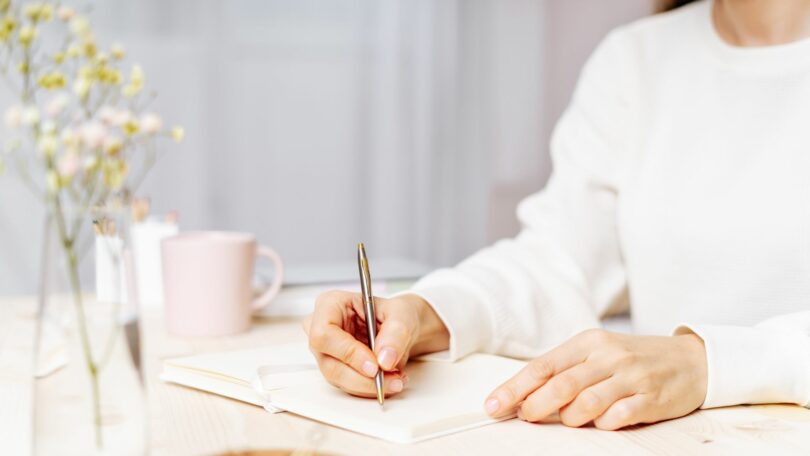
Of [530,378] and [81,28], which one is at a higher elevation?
[81,28]

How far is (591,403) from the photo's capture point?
0.65m

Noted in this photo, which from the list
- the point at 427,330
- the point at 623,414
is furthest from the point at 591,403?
the point at 427,330

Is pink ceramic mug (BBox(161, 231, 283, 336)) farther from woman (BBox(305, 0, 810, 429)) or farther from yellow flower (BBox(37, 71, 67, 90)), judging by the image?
yellow flower (BBox(37, 71, 67, 90))

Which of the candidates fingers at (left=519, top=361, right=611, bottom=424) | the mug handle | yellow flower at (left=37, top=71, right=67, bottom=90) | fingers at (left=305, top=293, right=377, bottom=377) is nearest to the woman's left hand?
fingers at (left=519, top=361, right=611, bottom=424)

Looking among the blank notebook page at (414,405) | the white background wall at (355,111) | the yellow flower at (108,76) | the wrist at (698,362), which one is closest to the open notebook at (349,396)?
the blank notebook page at (414,405)

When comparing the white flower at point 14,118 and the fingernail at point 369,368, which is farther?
the fingernail at point 369,368

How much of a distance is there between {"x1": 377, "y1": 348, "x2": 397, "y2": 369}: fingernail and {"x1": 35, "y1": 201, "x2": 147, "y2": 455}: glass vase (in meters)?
0.24

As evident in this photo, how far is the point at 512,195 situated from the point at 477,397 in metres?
2.87

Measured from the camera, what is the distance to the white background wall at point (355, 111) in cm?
311

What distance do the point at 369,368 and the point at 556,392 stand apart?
15cm

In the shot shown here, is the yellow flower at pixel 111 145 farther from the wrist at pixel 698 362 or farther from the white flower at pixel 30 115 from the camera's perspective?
the wrist at pixel 698 362

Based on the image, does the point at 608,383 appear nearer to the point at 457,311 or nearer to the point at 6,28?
the point at 457,311

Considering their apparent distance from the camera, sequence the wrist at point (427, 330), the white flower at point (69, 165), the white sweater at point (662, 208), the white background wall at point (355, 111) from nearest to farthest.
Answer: the white flower at point (69, 165)
the wrist at point (427, 330)
the white sweater at point (662, 208)
the white background wall at point (355, 111)

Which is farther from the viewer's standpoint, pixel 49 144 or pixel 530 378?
pixel 530 378
